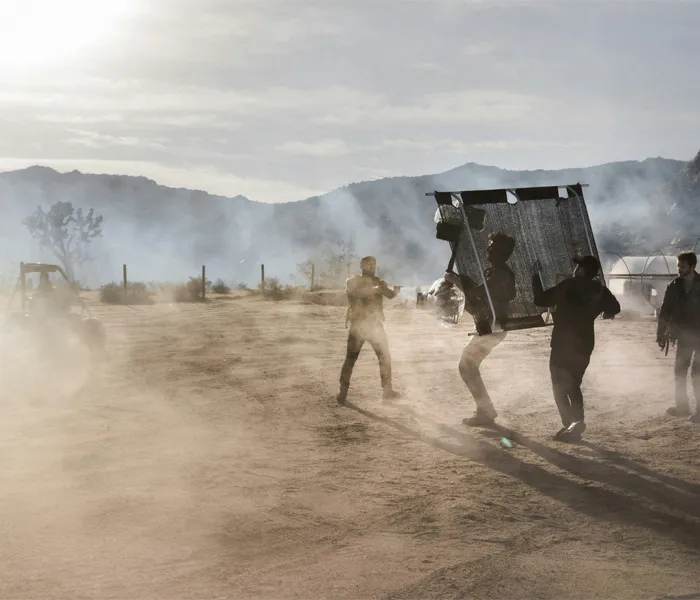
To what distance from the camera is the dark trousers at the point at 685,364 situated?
870 cm

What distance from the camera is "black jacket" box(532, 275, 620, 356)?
24.8 feet

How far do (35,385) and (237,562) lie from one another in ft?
24.9

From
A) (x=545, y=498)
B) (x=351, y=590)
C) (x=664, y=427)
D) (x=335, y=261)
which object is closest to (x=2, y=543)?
(x=351, y=590)

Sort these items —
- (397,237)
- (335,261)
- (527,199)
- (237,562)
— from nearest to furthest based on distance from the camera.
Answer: (237,562), (527,199), (335,261), (397,237)

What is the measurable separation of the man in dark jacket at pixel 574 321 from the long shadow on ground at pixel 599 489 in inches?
22.0

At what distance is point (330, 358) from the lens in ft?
47.5

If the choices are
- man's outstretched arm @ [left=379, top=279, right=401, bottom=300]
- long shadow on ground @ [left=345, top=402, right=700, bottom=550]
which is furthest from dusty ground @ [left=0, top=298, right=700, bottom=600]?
man's outstretched arm @ [left=379, top=279, right=401, bottom=300]

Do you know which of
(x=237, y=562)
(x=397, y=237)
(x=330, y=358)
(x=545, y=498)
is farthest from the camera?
(x=397, y=237)

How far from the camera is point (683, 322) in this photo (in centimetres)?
864

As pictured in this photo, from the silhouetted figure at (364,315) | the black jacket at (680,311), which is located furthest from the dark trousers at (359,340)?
the black jacket at (680,311)

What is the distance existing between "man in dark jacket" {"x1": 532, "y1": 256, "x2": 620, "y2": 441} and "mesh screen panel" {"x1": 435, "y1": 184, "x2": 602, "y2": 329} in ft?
1.02

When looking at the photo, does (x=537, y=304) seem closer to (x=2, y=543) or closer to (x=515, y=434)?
(x=515, y=434)

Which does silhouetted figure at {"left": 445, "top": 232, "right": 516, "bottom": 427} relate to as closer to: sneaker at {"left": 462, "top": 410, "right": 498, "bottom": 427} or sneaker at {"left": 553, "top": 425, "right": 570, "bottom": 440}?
sneaker at {"left": 462, "top": 410, "right": 498, "bottom": 427}

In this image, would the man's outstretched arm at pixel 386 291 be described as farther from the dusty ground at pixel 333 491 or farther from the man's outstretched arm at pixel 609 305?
the man's outstretched arm at pixel 609 305
